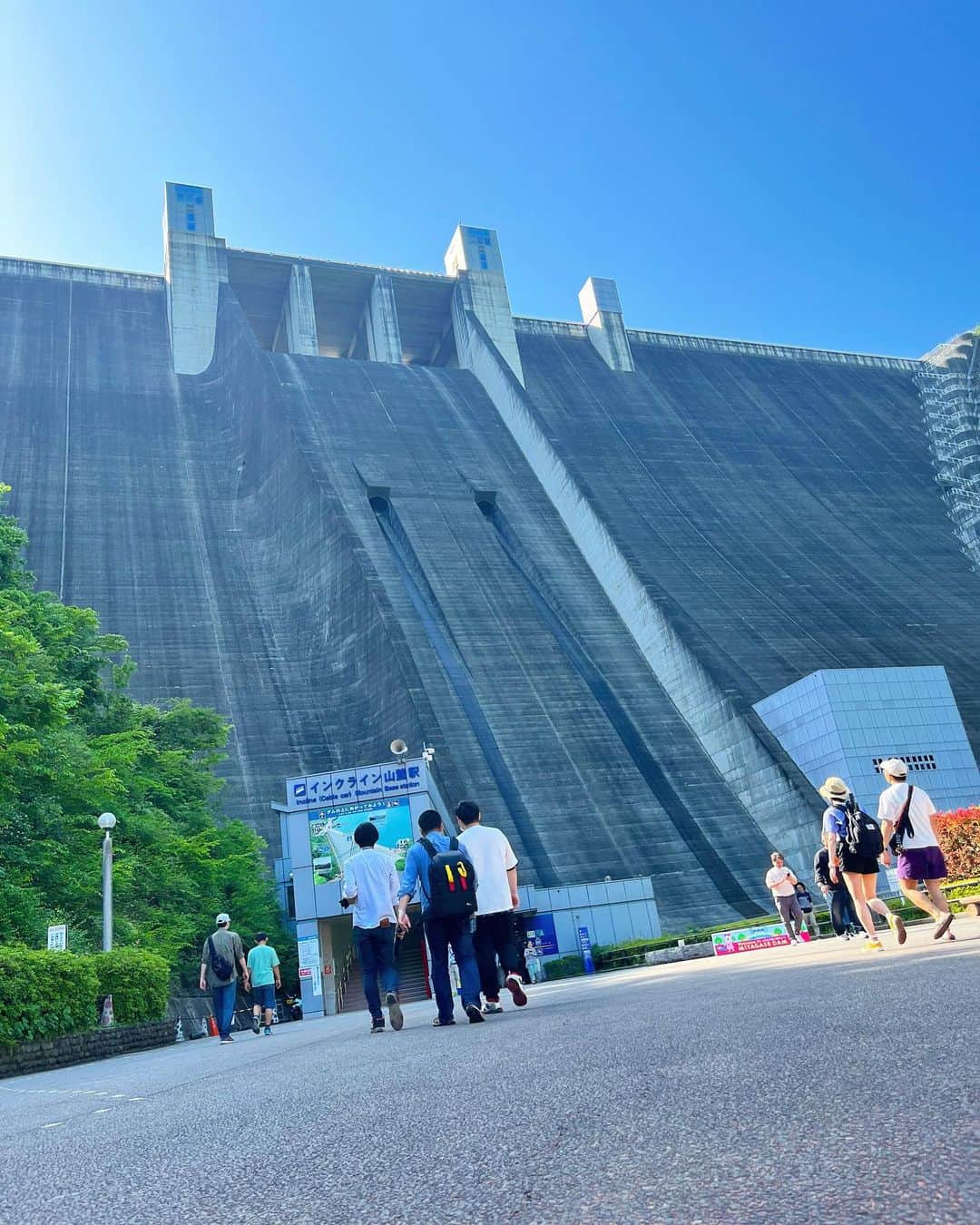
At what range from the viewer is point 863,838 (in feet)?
28.0

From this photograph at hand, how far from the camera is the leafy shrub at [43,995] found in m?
10.9

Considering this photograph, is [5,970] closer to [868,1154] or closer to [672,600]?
[868,1154]

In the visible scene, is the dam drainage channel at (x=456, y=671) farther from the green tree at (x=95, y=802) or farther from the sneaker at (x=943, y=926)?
the sneaker at (x=943, y=926)

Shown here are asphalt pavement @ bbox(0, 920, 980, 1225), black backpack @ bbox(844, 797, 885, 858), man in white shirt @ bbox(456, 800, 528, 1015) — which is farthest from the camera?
black backpack @ bbox(844, 797, 885, 858)

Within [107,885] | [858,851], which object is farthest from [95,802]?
[858,851]

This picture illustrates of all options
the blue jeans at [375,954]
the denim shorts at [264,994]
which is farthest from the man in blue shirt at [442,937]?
the denim shorts at [264,994]

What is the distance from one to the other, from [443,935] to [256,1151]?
4.61 meters

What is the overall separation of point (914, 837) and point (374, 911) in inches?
170

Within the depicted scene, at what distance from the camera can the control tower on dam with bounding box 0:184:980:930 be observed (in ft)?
95.8

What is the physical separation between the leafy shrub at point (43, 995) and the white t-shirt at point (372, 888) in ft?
16.1

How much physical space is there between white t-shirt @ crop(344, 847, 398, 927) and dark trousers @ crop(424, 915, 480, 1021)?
23.4 inches

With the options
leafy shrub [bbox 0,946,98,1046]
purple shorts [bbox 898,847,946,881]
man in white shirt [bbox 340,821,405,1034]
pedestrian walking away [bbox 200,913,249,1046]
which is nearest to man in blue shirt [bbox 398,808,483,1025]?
man in white shirt [bbox 340,821,405,1034]

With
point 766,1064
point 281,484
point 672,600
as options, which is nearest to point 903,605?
point 672,600

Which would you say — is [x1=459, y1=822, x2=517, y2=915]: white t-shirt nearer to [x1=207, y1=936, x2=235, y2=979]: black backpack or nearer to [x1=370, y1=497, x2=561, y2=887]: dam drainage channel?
[x1=207, y1=936, x2=235, y2=979]: black backpack
